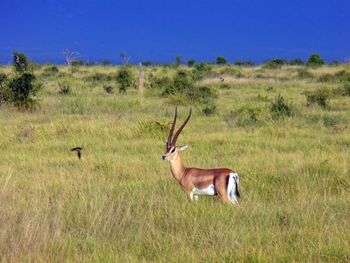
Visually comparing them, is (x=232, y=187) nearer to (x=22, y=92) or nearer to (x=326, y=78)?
(x=22, y=92)

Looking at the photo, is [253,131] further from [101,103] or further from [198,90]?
[198,90]

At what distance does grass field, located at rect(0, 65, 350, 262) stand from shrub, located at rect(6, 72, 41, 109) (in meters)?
2.95

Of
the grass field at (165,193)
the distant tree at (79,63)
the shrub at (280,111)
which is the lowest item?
the grass field at (165,193)

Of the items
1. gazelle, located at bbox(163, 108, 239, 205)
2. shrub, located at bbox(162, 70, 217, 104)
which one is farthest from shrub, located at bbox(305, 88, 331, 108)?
gazelle, located at bbox(163, 108, 239, 205)

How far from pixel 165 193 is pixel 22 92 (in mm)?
12074

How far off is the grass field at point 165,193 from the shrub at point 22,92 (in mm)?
2946

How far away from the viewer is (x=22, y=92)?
58.5 feet

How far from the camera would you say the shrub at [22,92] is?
57.0ft

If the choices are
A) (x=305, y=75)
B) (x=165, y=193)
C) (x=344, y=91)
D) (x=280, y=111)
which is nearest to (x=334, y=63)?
(x=305, y=75)

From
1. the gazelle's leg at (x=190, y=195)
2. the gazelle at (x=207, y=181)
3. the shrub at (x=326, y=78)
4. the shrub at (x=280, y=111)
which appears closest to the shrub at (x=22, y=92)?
the shrub at (x=280, y=111)

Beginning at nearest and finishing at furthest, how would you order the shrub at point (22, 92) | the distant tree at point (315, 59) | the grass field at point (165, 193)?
the grass field at point (165, 193), the shrub at point (22, 92), the distant tree at point (315, 59)

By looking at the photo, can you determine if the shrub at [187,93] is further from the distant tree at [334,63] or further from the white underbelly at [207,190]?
the distant tree at [334,63]

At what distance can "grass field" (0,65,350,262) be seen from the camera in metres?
4.72

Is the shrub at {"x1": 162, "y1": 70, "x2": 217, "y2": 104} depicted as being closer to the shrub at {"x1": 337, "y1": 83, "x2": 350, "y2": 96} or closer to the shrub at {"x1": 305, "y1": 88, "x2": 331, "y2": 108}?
the shrub at {"x1": 305, "y1": 88, "x2": 331, "y2": 108}
